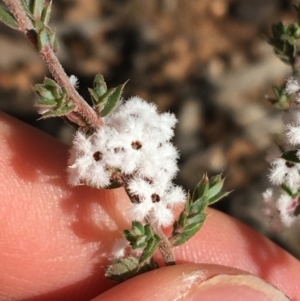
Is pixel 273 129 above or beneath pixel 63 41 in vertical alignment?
beneath

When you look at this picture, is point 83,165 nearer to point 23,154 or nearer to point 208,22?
point 23,154

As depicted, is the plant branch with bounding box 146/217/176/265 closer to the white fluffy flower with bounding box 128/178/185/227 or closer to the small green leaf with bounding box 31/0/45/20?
the white fluffy flower with bounding box 128/178/185/227

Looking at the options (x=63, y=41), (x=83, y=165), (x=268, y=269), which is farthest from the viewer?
(x=63, y=41)

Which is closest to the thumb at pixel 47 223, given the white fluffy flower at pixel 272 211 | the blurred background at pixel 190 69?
the white fluffy flower at pixel 272 211

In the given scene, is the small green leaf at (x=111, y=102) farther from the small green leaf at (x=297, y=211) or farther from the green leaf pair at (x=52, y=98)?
the small green leaf at (x=297, y=211)

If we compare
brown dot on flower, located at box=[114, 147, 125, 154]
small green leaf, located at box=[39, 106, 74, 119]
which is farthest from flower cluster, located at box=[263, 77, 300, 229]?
small green leaf, located at box=[39, 106, 74, 119]

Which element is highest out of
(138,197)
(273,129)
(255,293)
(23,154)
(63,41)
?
(63,41)

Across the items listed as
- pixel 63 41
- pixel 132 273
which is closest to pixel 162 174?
pixel 132 273

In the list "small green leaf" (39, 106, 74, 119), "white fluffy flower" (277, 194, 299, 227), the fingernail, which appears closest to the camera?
"small green leaf" (39, 106, 74, 119)
